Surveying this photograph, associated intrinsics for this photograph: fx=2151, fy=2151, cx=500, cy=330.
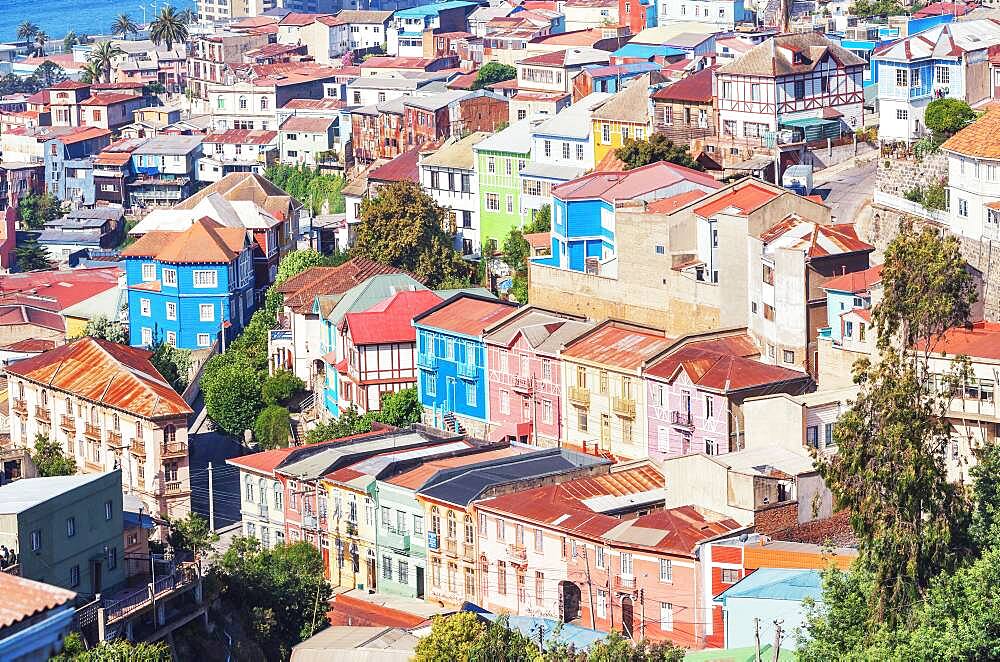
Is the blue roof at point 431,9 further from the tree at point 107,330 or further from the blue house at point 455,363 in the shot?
the blue house at point 455,363

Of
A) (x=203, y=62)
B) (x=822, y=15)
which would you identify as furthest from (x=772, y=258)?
(x=203, y=62)

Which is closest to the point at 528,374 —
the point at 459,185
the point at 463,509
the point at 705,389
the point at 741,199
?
the point at 741,199

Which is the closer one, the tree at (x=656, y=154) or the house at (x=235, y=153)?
the tree at (x=656, y=154)

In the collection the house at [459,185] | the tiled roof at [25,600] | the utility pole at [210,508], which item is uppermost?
the tiled roof at [25,600]

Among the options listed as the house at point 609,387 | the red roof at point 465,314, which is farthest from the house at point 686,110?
the house at point 609,387

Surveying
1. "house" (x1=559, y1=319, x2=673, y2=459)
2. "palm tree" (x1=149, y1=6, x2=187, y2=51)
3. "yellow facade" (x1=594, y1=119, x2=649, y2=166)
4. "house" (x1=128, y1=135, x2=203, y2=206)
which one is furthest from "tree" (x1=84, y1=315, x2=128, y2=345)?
"palm tree" (x1=149, y1=6, x2=187, y2=51)

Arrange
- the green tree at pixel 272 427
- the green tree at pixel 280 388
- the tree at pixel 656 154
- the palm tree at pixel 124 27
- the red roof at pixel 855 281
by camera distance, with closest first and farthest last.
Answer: the red roof at pixel 855 281, the green tree at pixel 272 427, the green tree at pixel 280 388, the tree at pixel 656 154, the palm tree at pixel 124 27

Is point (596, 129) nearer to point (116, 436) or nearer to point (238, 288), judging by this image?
point (238, 288)
